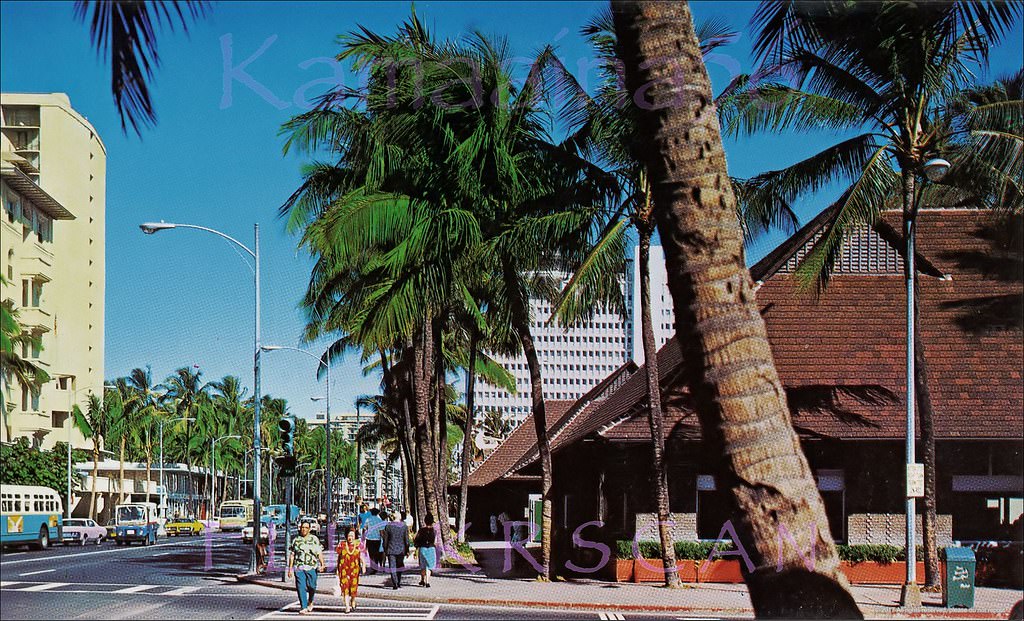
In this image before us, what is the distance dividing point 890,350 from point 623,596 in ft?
22.5

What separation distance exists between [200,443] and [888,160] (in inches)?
483

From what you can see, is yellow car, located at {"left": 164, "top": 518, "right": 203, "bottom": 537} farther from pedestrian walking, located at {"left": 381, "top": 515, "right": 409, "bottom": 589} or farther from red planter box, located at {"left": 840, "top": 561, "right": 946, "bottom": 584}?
red planter box, located at {"left": 840, "top": 561, "right": 946, "bottom": 584}

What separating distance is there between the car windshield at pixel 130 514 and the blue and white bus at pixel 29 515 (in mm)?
4343

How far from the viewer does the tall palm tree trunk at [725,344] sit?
6.21 m

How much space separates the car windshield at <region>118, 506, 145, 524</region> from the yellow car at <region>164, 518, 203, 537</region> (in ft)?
1.52

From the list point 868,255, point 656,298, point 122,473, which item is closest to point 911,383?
point 868,255

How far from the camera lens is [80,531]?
474 inches

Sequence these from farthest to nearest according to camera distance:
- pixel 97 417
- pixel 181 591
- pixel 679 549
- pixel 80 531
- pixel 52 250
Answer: pixel 679 549, pixel 181 591, pixel 80 531, pixel 97 417, pixel 52 250

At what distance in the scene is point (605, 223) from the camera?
71.4 feet

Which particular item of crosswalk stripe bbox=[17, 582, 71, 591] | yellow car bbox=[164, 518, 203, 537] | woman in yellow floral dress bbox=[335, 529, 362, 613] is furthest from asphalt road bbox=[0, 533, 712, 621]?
yellow car bbox=[164, 518, 203, 537]

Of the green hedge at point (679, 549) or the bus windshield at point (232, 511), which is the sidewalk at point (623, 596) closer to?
the green hedge at point (679, 549)

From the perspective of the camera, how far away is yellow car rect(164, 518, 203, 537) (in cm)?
1891

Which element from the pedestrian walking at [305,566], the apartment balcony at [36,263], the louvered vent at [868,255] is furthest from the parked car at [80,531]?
the louvered vent at [868,255]

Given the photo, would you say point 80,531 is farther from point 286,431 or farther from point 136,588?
point 286,431
